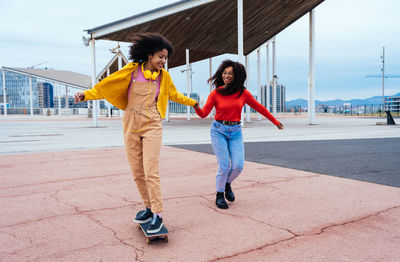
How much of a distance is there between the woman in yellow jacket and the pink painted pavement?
Result: 0.47 meters

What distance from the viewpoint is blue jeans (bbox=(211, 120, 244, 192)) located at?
3.80 meters

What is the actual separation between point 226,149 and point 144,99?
134cm

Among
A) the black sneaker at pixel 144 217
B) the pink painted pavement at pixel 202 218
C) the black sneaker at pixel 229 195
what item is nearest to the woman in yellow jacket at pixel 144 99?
the black sneaker at pixel 144 217

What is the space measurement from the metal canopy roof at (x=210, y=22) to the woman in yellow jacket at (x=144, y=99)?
1315cm

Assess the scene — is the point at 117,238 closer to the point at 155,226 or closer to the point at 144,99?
the point at 155,226

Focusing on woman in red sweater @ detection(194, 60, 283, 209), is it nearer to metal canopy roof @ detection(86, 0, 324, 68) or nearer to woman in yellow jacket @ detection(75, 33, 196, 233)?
woman in yellow jacket @ detection(75, 33, 196, 233)

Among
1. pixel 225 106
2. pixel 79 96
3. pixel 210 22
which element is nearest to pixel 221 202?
pixel 225 106

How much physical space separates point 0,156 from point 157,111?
6.57m

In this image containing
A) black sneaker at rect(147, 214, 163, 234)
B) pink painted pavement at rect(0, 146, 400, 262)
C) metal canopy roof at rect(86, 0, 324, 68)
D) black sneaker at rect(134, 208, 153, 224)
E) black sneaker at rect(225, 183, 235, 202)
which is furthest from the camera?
metal canopy roof at rect(86, 0, 324, 68)

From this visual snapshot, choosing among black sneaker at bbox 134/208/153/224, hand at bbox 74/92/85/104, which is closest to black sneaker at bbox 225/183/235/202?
black sneaker at bbox 134/208/153/224

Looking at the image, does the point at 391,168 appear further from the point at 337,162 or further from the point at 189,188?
the point at 189,188

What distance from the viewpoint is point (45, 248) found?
263 centimetres

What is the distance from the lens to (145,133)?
9.37 feet

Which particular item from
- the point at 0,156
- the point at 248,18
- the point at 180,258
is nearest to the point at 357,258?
the point at 180,258
